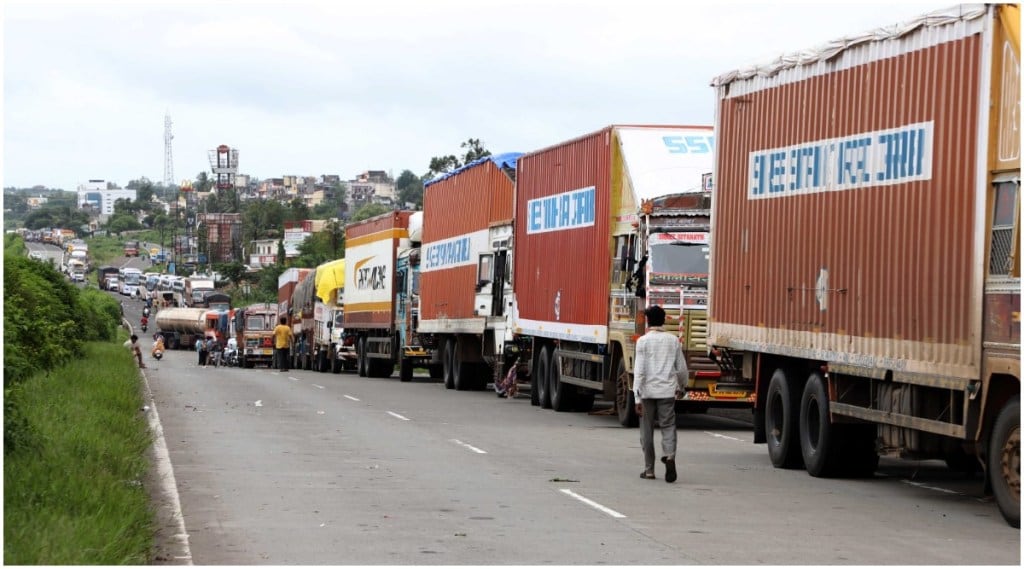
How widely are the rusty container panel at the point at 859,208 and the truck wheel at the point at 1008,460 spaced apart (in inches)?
21.5

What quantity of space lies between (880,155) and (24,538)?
26.6ft

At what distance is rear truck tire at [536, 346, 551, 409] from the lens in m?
27.7

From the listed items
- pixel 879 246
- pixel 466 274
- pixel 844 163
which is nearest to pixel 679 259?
pixel 844 163

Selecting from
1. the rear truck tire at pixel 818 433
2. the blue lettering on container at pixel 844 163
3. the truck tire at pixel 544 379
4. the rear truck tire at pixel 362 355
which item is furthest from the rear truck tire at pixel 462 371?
the rear truck tire at pixel 818 433

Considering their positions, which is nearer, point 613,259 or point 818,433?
point 818,433

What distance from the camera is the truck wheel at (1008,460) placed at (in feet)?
38.8

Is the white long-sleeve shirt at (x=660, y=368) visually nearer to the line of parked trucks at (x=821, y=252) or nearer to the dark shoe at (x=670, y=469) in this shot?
the line of parked trucks at (x=821, y=252)

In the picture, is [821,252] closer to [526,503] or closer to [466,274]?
[526,503]

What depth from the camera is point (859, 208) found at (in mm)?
14609

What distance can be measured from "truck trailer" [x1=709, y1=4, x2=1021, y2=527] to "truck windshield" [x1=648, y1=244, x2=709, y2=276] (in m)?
2.84

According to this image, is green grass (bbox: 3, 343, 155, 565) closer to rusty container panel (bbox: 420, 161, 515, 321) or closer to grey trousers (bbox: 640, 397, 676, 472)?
grey trousers (bbox: 640, 397, 676, 472)

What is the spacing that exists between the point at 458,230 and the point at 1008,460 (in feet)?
75.3

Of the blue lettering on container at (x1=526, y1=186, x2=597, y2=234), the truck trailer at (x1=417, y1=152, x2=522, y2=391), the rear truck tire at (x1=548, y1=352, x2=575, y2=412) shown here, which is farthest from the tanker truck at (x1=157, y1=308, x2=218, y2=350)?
the rear truck tire at (x1=548, y1=352, x2=575, y2=412)

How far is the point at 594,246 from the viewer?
24344 mm
